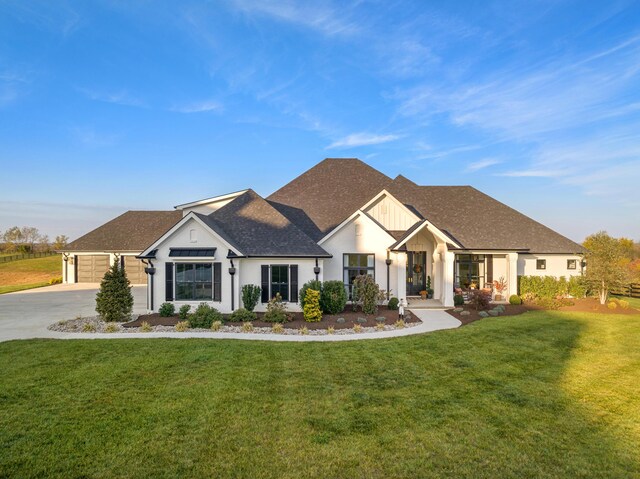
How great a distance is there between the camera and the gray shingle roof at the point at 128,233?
2964 centimetres

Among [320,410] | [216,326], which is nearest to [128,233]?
[216,326]

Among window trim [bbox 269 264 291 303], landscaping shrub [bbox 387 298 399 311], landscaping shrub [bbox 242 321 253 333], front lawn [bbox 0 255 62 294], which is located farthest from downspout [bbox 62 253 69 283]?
landscaping shrub [bbox 387 298 399 311]

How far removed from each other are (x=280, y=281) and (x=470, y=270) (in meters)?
12.2

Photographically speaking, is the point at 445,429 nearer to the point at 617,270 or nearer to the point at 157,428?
the point at 157,428

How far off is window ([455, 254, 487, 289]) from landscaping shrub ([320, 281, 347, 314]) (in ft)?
29.8

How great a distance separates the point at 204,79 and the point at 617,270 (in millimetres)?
23594

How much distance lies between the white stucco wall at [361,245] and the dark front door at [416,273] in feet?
9.74

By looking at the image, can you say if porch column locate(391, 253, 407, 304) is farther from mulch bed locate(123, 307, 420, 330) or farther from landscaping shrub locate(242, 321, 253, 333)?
landscaping shrub locate(242, 321, 253, 333)

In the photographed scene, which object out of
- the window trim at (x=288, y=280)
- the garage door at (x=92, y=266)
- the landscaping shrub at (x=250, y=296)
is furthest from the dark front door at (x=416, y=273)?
the garage door at (x=92, y=266)

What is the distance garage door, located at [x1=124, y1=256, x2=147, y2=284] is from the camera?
2991 centimetres

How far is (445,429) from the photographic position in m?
5.70

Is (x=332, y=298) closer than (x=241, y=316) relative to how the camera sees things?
No

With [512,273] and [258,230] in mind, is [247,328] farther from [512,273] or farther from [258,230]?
[512,273]

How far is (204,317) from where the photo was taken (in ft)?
45.6
